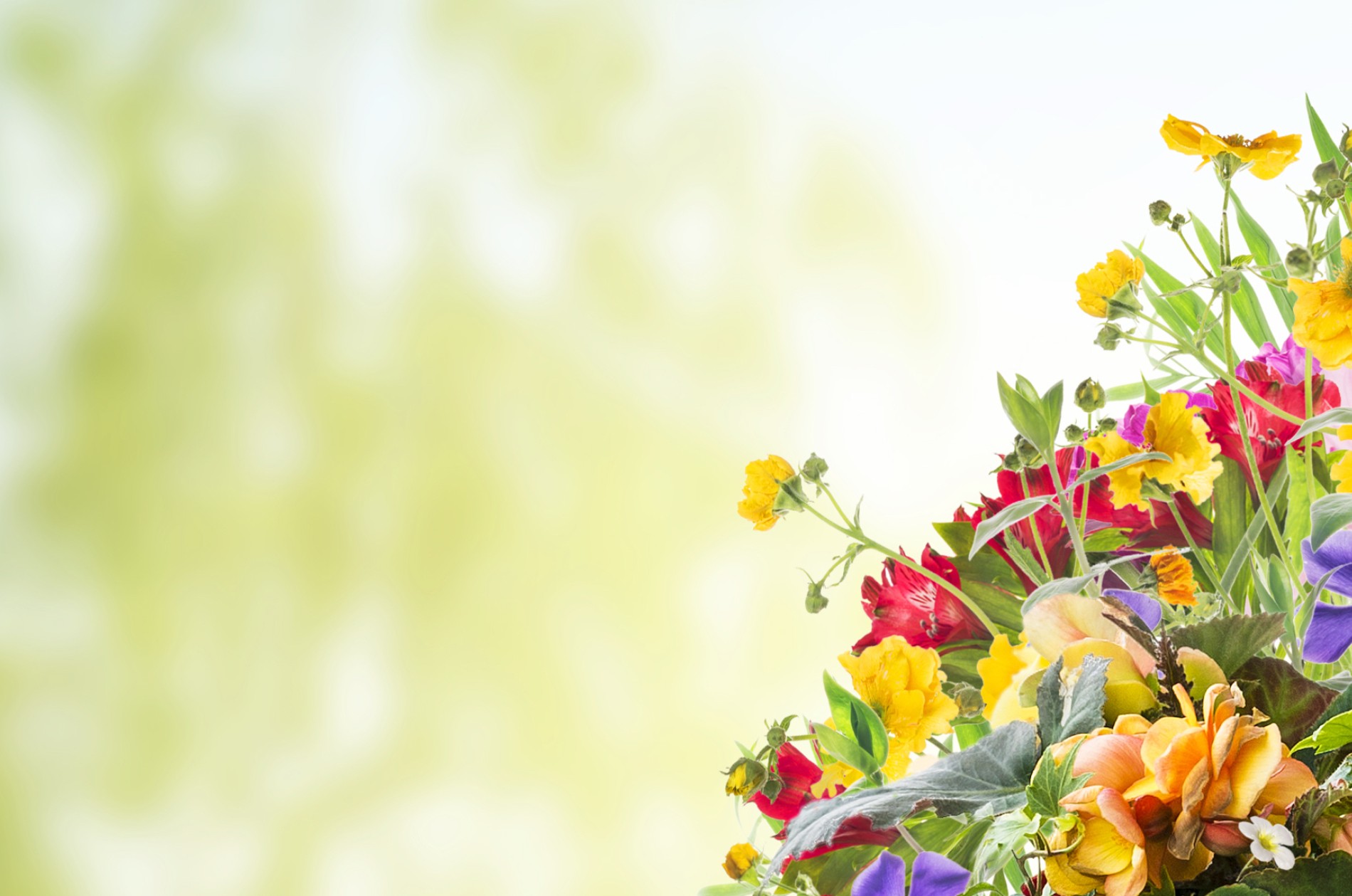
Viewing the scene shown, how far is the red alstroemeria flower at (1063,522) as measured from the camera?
30cm

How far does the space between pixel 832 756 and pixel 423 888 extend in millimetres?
1799

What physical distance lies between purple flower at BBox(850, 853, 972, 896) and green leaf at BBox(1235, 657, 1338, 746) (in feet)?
0.18

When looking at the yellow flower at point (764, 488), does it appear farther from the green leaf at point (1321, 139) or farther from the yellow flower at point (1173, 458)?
the green leaf at point (1321, 139)

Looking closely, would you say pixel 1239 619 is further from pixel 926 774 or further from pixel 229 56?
pixel 229 56

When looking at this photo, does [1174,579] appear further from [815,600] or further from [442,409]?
[442,409]

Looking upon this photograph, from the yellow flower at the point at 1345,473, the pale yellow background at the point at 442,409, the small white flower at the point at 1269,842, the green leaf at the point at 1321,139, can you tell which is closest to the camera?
the small white flower at the point at 1269,842

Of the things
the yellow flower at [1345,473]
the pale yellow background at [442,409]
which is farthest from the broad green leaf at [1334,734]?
the pale yellow background at [442,409]

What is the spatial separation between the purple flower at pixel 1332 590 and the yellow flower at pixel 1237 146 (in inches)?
4.8

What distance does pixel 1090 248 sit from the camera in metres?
1.50

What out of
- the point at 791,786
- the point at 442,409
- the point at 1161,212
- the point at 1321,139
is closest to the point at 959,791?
the point at 791,786

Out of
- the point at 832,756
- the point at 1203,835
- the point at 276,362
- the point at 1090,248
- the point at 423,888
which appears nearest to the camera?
the point at 1203,835

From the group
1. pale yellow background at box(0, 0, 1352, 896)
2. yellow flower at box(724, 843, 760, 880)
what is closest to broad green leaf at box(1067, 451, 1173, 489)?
yellow flower at box(724, 843, 760, 880)

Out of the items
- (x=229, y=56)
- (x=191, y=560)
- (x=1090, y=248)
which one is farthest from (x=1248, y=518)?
(x=229, y=56)

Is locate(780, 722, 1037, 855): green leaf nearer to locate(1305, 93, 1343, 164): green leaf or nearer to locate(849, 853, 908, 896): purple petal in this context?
locate(849, 853, 908, 896): purple petal
